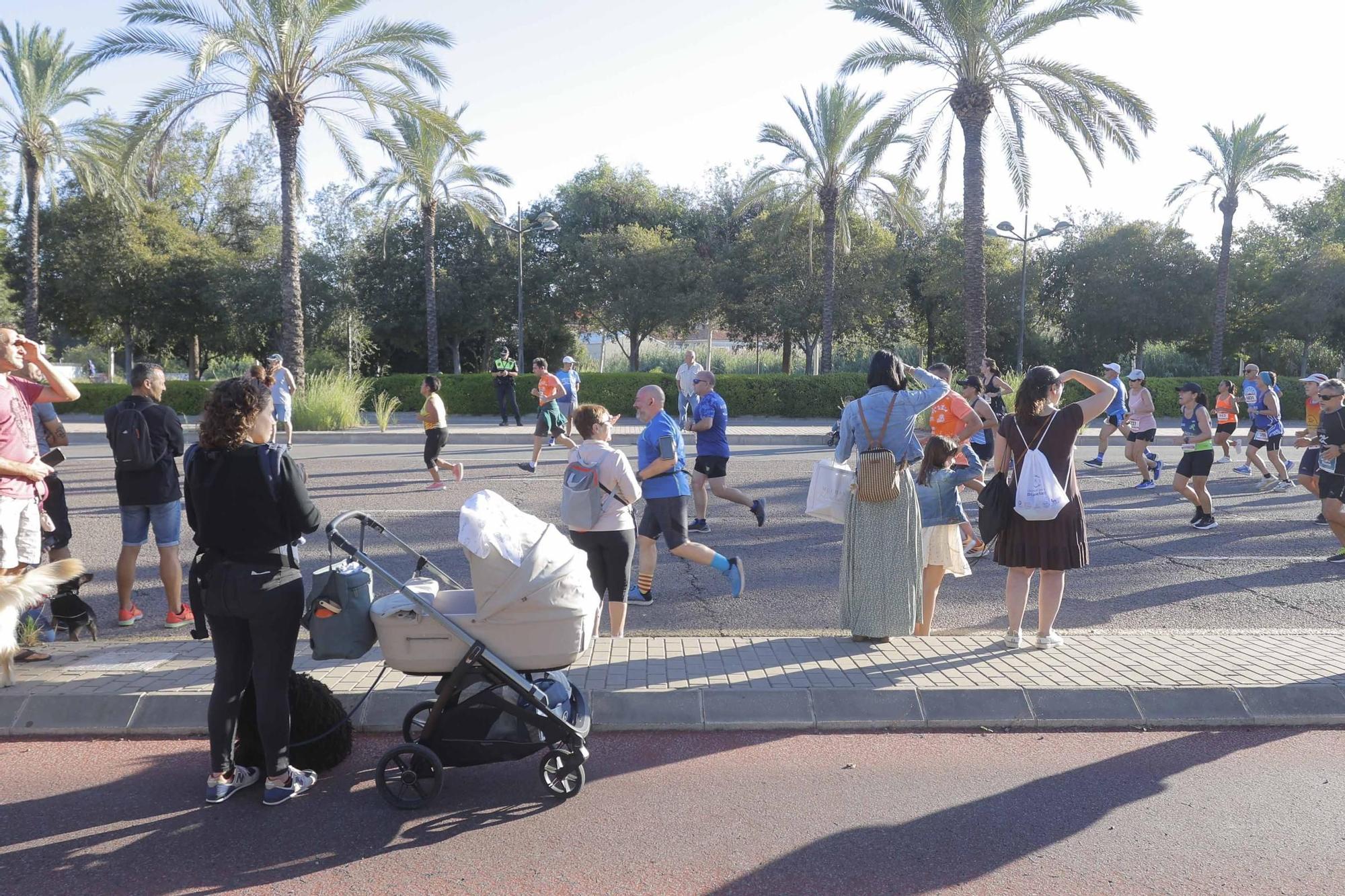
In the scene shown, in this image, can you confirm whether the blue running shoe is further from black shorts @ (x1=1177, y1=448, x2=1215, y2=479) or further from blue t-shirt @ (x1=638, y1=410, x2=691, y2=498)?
black shorts @ (x1=1177, y1=448, x2=1215, y2=479)

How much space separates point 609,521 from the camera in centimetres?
601

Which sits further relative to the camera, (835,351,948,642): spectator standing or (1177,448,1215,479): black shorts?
(1177,448,1215,479): black shorts

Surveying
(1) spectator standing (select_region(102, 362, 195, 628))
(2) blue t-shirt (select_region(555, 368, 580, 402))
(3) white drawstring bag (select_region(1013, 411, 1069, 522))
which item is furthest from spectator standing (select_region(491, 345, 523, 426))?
(3) white drawstring bag (select_region(1013, 411, 1069, 522))

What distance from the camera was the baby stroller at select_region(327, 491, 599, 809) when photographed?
3.83m

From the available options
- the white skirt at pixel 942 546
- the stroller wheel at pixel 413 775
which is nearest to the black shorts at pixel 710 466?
the white skirt at pixel 942 546

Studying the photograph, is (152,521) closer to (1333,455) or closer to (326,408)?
(1333,455)

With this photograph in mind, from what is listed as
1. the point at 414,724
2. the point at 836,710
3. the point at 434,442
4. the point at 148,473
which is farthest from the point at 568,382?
the point at 414,724

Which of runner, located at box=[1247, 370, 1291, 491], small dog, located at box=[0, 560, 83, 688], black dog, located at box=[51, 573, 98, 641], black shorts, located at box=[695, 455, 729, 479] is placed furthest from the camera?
runner, located at box=[1247, 370, 1291, 491]

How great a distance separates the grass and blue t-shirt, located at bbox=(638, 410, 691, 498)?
1654 cm

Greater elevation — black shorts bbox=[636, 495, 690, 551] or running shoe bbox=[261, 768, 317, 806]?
black shorts bbox=[636, 495, 690, 551]

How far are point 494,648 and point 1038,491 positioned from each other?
126 inches

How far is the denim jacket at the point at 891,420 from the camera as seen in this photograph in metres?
5.70

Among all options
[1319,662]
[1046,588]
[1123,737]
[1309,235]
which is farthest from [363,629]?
[1309,235]

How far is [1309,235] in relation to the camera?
45.4m
